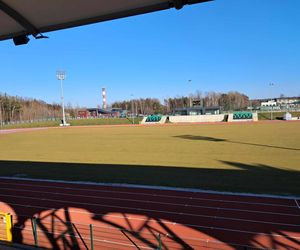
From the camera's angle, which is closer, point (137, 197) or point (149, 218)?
point (149, 218)

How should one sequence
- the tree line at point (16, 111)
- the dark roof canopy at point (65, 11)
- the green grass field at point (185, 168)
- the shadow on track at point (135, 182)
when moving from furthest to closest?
the tree line at point (16, 111) → the green grass field at point (185, 168) → the shadow on track at point (135, 182) → the dark roof canopy at point (65, 11)

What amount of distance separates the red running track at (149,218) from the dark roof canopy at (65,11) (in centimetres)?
460

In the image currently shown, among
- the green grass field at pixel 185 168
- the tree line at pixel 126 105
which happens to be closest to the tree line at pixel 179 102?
the tree line at pixel 126 105

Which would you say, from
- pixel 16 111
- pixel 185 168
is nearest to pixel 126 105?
pixel 16 111

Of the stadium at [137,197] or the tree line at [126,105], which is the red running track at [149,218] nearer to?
the stadium at [137,197]

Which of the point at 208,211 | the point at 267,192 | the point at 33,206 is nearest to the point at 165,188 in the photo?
the point at 208,211

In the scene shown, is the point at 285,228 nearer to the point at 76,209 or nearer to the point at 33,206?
the point at 76,209

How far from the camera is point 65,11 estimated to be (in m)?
4.57

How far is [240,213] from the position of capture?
914 centimetres

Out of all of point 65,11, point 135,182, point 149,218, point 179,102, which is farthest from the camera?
point 179,102

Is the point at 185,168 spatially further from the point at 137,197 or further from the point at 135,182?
the point at 137,197

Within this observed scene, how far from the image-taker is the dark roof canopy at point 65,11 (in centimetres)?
427

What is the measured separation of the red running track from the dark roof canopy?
181 inches

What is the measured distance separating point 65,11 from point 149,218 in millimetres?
6489
